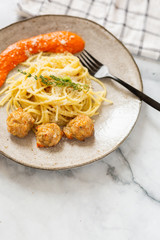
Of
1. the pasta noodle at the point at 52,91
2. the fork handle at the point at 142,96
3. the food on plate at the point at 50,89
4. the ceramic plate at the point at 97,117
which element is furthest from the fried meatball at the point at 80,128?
the fork handle at the point at 142,96

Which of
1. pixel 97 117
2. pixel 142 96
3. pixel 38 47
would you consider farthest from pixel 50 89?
pixel 142 96

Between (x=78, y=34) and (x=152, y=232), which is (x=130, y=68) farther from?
(x=152, y=232)

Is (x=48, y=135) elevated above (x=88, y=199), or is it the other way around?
(x=48, y=135)

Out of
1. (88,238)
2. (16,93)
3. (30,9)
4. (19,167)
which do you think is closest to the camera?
(88,238)

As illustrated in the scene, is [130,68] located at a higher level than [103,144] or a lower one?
higher

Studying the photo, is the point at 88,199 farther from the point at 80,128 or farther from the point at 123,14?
the point at 123,14

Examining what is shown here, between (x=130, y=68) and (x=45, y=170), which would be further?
(x=130, y=68)

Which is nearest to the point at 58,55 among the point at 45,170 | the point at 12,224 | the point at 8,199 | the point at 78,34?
the point at 78,34

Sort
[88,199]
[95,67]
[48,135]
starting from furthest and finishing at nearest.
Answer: [95,67] → [88,199] → [48,135]
